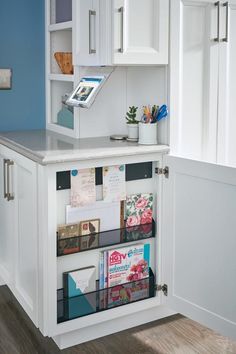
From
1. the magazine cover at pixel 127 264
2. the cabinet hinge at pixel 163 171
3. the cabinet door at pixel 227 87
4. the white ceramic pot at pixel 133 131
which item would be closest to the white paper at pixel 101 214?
the magazine cover at pixel 127 264

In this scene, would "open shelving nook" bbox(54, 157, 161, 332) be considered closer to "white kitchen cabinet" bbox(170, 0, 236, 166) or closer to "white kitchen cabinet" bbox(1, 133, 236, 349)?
"white kitchen cabinet" bbox(1, 133, 236, 349)

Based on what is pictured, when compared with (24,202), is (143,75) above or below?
above

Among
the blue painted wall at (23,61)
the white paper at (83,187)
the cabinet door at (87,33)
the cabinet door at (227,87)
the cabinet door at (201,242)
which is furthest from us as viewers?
the blue painted wall at (23,61)

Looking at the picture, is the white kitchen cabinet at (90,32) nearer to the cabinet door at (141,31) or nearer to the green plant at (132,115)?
the cabinet door at (141,31)

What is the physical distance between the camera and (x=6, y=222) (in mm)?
2832

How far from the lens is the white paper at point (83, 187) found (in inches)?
92.2

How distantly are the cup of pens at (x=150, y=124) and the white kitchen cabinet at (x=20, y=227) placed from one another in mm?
555

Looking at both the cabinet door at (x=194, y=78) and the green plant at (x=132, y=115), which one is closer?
the cabinet door at (x=194, y=78)

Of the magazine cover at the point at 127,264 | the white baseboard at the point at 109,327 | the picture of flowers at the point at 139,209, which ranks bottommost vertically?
the white baseboard at the point at 109,327

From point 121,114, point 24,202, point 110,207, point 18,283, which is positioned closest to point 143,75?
point 121,114

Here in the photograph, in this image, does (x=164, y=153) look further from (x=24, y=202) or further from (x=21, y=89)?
(x=21, y=89)

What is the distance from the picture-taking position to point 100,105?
274cm

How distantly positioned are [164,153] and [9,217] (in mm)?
868

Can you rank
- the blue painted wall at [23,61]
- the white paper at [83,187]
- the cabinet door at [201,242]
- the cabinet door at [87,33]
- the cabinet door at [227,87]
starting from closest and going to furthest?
the cabinet door at [201,242] < the white paper at [83,187] < the cabinet door at [87,33] < the cabinet door at [227,87] < the blue painted wall at [23,61]
